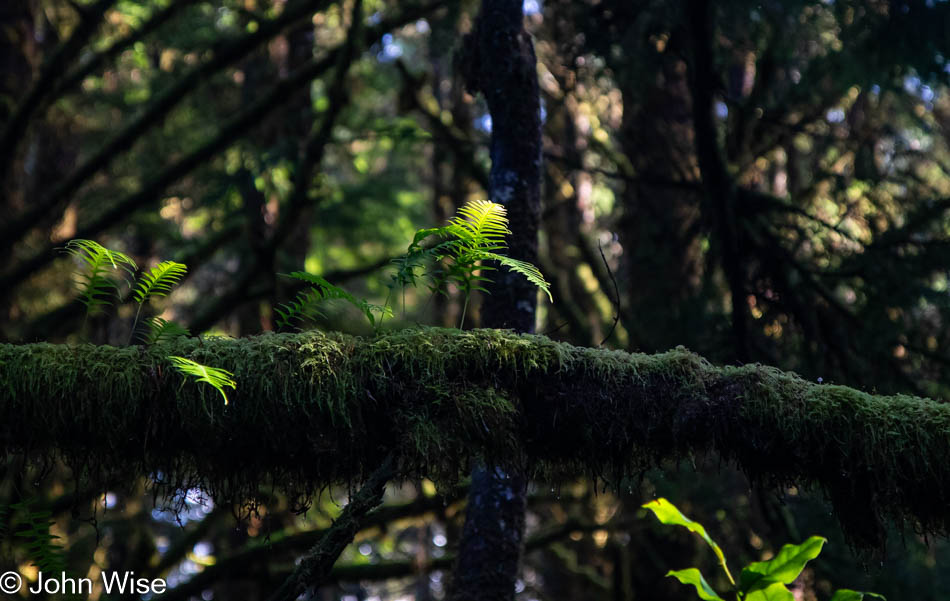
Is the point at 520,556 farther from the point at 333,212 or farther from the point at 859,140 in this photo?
the point at 333,212

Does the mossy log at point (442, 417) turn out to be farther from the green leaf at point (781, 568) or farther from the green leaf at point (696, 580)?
the green leaf at point (696, 580)

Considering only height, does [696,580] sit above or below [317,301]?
below

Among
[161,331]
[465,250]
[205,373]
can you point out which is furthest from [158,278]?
[465,250]

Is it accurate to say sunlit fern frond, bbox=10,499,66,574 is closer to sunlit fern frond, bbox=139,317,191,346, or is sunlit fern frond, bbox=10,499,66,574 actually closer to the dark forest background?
sunlit fern frond, bbox=139,317,191,346

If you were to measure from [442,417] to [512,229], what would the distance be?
1.58m

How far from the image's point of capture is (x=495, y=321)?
3.99 metres

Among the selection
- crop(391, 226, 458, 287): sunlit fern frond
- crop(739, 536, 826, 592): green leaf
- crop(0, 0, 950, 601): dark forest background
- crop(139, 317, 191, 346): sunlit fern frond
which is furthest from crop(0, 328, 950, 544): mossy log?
crop(0, 0, 950, 601): dark forest background

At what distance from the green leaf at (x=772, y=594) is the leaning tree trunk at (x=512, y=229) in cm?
159

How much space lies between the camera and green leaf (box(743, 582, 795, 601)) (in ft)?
7.97

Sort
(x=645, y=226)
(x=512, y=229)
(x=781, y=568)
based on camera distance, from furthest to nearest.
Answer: (x=645, y=226) → (x=512, y=229) → (x=781, y=568)

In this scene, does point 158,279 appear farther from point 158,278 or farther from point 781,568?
point 781,568

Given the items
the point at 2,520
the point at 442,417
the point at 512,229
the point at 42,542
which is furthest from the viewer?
the point at 512,229

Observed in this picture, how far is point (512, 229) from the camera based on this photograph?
3941 millimetres

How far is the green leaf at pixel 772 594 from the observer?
7.97 feet
